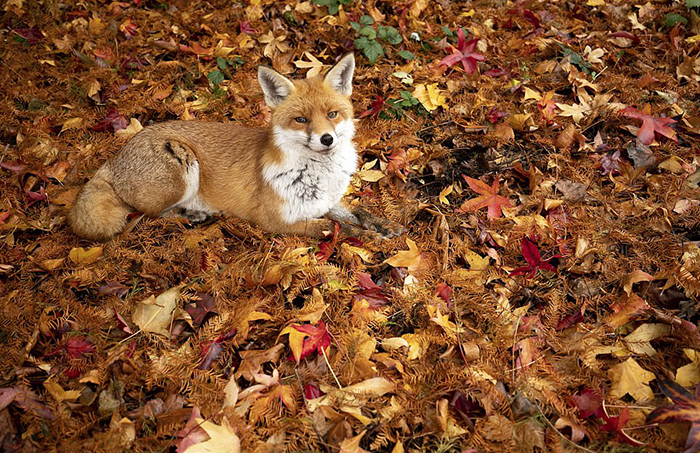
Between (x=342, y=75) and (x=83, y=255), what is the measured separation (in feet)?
8.88

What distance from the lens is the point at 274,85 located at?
368cm

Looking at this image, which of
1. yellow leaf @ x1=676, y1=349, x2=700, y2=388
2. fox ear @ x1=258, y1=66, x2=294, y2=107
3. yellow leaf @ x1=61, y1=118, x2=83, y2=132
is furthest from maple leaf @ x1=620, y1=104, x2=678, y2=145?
yellow leaf @ x1=61, y1=118, x2=83, y2=132

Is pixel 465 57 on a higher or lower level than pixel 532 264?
higher

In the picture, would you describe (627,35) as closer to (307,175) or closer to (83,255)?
(307,175)

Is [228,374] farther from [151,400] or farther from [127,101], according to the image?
→ [127,101]

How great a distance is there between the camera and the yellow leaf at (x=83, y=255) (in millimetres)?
3451

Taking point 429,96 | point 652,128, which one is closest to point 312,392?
point 429,96

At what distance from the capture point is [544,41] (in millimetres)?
5445

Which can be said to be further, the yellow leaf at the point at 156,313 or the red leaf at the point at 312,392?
the yellow leaf at the point at 156,313

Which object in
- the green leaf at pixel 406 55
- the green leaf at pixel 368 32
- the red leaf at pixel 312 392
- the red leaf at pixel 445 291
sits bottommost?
the red leaf at pixel 312 392

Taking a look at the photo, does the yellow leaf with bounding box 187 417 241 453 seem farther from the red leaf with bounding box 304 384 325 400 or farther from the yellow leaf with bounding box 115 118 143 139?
the yellow leaf with bounding box 115 118 143 139

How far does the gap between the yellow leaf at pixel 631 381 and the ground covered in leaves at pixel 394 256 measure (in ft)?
0.04

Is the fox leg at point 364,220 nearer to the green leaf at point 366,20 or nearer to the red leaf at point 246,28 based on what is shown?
the green leaf at point 366,20

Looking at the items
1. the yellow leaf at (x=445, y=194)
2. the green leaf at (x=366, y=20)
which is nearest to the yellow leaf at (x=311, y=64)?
the green leaf at (x=366, y=20)
